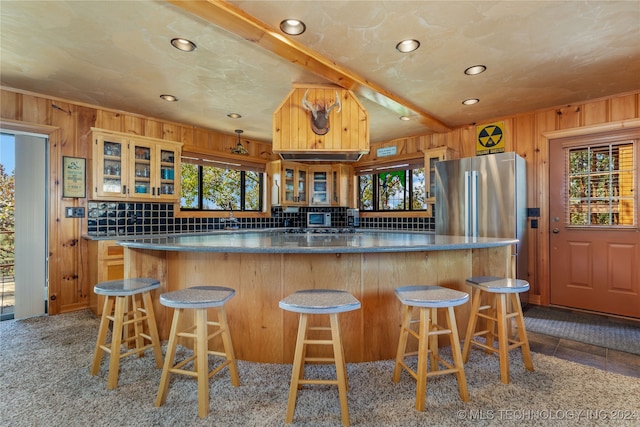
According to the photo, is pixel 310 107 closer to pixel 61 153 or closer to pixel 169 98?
pixel 169 98

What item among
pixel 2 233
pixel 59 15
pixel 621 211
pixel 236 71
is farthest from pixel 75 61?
pixel 621 211

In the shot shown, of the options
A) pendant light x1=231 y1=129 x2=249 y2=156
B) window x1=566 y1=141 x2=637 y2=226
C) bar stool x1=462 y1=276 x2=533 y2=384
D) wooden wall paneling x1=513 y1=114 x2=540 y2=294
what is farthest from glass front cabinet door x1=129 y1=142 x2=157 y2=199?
window x1=566 y1=141 x2=637 y2=226

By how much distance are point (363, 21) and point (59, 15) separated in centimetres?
198

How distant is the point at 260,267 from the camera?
2221 mm

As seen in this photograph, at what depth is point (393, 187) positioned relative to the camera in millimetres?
5383

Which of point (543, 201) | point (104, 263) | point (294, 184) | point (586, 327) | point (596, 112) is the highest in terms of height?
point (596, 112)

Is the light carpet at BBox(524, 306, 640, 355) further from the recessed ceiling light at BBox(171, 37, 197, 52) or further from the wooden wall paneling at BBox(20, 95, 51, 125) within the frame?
the wooden wall paneling at BBox(20, 95, 51, 125)

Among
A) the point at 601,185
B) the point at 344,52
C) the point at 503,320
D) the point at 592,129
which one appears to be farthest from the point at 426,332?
the point at 592,129

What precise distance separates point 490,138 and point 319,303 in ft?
11.9

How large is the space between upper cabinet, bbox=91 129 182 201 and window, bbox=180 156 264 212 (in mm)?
329

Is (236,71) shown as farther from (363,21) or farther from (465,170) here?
(465,170)

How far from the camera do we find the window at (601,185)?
3.23m

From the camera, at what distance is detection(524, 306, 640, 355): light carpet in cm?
257

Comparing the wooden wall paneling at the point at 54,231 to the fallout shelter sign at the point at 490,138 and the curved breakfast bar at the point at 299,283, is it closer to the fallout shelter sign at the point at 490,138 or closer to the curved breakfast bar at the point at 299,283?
the curved breakfast bar at the point at 299,283
